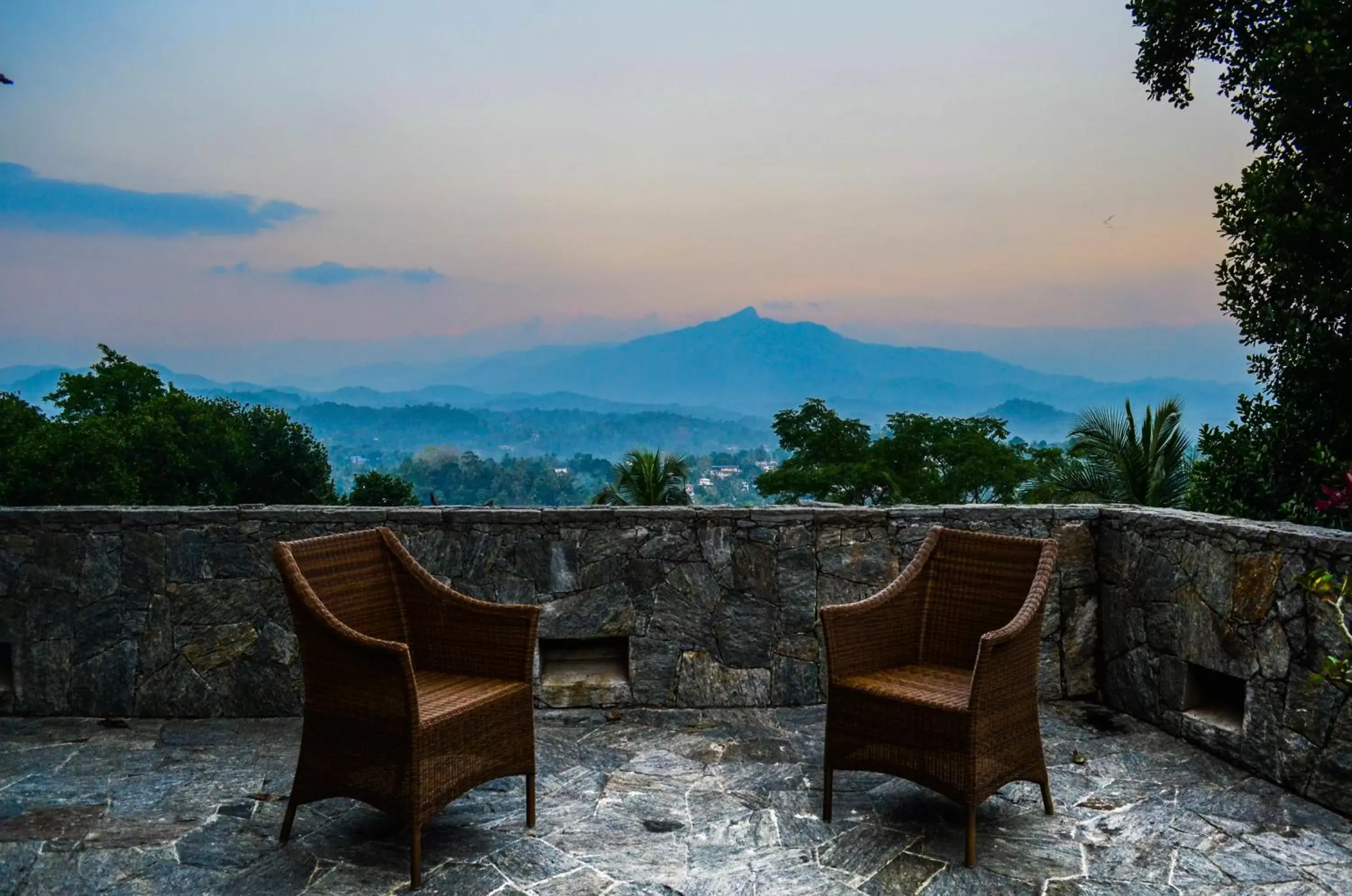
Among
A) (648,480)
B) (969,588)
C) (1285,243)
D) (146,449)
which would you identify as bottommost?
(969,588)

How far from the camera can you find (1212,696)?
3541 millimetres

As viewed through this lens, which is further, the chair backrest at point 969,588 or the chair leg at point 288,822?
the chair backrest at point 969,588

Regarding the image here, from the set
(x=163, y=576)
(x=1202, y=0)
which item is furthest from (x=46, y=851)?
(x=1202, y=0)

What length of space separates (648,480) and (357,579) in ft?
56.3

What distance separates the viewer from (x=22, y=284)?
5134 cm

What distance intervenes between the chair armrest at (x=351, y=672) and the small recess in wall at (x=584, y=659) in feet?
5.18

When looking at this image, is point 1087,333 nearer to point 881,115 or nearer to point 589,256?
point 589,256

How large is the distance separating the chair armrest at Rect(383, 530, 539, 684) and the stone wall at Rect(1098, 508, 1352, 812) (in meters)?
2.49

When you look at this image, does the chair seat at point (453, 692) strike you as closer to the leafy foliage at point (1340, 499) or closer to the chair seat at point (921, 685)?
the chair seat at point (921, 685)

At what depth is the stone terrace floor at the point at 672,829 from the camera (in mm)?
2434

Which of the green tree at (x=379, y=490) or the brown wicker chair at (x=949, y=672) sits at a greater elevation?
the green tree at (x=379, y=490)

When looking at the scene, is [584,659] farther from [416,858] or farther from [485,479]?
[485,479]

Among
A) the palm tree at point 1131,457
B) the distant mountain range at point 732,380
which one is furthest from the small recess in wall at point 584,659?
the distant mountain range at point 732,380

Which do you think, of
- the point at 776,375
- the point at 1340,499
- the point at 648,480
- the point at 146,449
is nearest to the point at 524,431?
the point at 146,449
